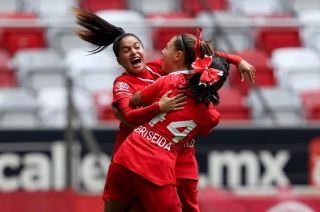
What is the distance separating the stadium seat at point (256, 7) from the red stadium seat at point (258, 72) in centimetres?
81

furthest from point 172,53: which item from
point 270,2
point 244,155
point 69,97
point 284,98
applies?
point 270,2

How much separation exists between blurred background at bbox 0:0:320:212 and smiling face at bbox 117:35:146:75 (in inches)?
126

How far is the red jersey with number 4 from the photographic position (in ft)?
18.0

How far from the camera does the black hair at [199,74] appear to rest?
5426 mm

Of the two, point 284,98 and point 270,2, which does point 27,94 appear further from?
point 270,2

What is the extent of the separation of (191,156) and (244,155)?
14.3ft

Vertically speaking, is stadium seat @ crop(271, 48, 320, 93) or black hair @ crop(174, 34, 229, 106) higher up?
black hair @ crop(174, 34, 229, 106)

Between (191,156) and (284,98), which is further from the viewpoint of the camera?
(284,98)

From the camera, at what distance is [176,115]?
5.50 meters

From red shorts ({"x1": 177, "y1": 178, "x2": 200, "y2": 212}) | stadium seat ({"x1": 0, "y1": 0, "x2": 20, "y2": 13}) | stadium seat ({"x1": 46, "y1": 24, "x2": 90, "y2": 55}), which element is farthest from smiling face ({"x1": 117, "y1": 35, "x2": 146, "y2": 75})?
stadium seat ({"x1": 0, "y1": 0, "x2": 20, "y2": 13})

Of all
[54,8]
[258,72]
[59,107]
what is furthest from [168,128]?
[54,8]

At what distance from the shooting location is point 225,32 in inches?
460

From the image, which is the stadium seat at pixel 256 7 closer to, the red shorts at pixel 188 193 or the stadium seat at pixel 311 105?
the stadium seat at pixel 311 105

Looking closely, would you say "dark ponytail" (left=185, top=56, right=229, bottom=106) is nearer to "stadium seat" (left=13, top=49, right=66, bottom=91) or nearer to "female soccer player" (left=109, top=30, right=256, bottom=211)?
"female soccer player" (left=109, top=30, right=256, bottom=211)
